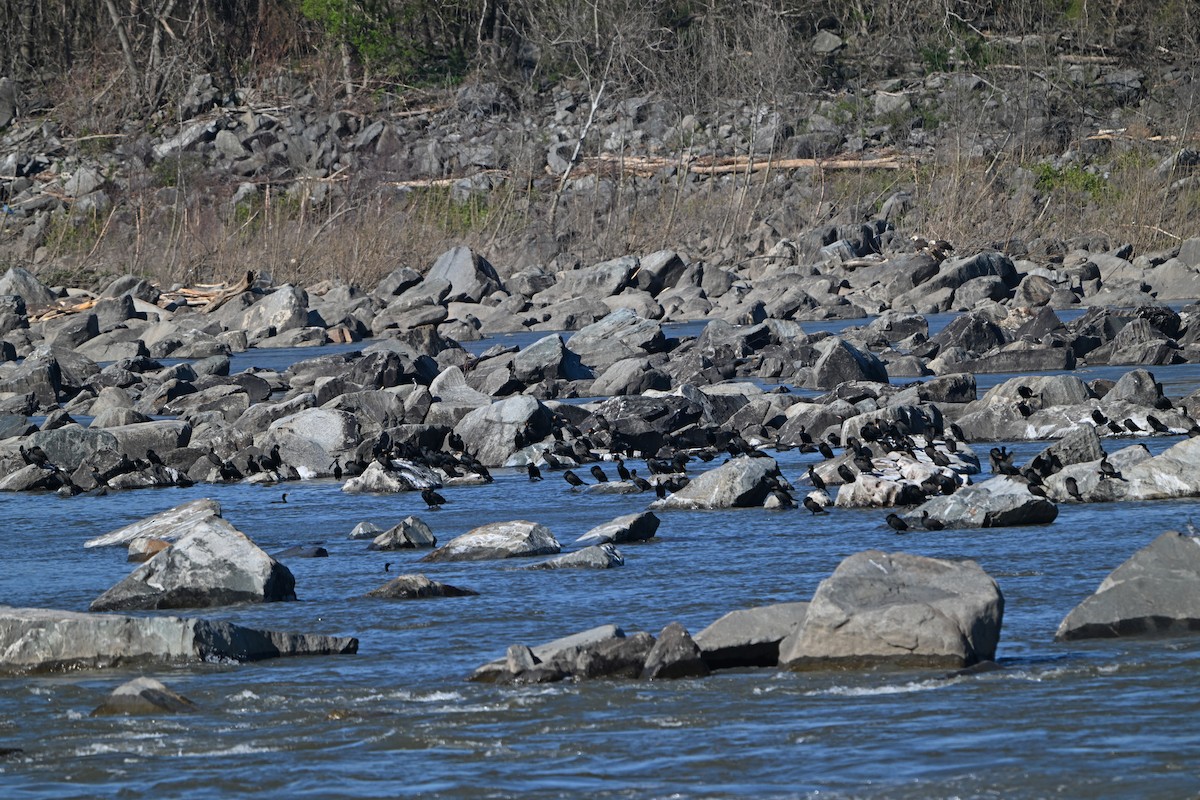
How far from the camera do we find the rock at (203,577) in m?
7.01

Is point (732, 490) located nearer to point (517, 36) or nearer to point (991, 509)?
point (991, 509)

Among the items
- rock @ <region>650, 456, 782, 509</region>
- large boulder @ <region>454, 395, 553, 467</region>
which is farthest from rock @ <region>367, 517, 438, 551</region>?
large boulder @ <region>454, 395, 553, 467</region>

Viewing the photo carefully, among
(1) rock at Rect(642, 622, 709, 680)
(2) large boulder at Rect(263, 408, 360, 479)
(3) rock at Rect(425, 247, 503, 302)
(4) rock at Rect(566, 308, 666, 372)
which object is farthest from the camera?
(3) rock at Rect(425, 247, 503, 302)

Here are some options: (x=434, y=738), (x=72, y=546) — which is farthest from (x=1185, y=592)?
(x=72, y=546)

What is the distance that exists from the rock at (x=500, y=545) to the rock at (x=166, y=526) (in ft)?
4.64

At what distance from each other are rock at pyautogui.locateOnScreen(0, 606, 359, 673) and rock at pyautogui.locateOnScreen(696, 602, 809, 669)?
1680 millimetres

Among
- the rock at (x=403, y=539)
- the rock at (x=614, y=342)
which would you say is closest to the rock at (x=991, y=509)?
the rock at (x=403, y=539)

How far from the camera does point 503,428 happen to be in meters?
12.5

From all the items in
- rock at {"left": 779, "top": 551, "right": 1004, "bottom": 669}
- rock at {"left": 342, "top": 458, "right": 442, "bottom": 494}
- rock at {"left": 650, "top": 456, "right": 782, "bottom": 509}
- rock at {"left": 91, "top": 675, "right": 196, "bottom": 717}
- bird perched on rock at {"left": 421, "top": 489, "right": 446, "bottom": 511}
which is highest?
rock at {"left": 779, "top": 551, "right": 1004, "bottom": 669}

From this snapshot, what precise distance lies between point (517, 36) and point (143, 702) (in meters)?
43.0

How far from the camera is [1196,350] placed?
54.1 ft

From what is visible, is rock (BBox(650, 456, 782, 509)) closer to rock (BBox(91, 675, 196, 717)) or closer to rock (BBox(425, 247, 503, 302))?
rock (BBox(91, 675, 196, 717))

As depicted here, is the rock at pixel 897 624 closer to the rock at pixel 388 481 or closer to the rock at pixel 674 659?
the rock at pixel 674 659

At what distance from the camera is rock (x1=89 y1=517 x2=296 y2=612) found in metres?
7.01
